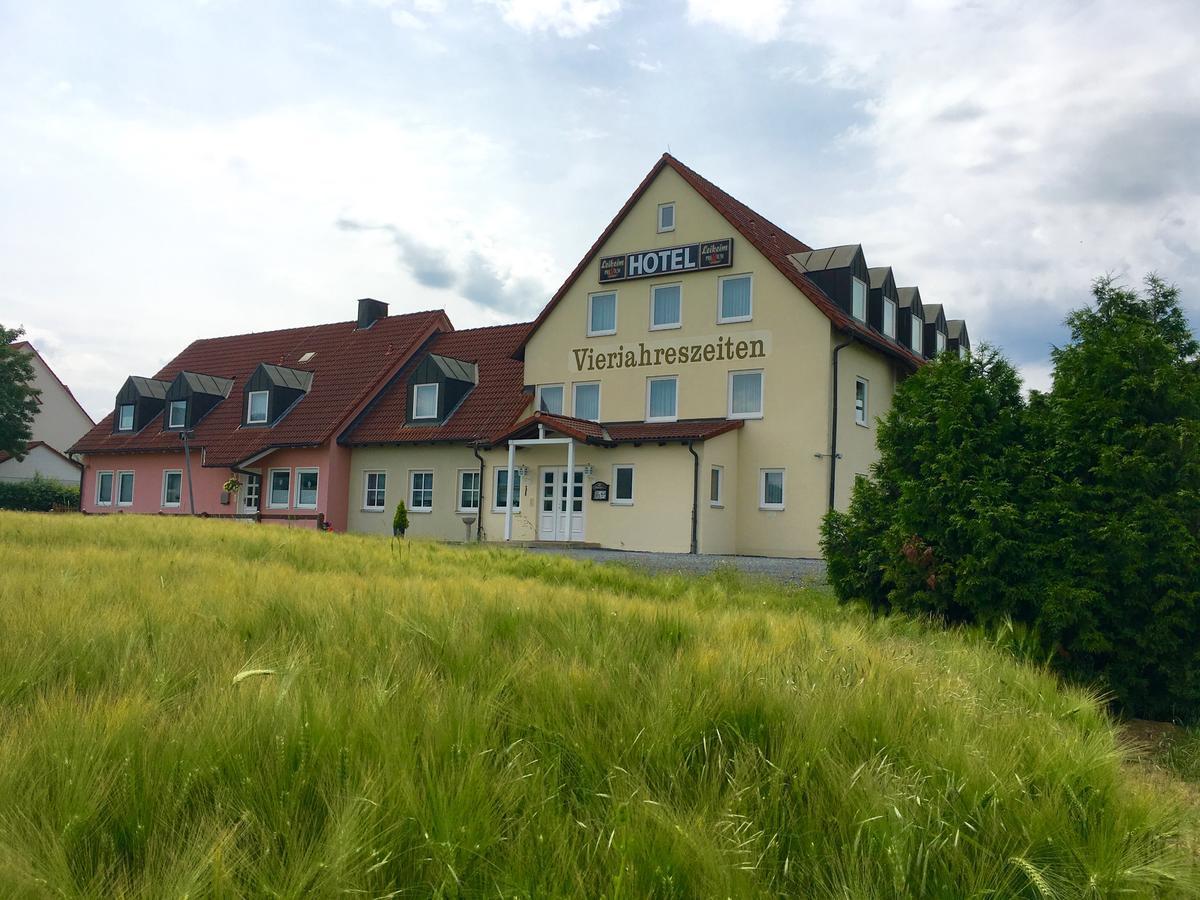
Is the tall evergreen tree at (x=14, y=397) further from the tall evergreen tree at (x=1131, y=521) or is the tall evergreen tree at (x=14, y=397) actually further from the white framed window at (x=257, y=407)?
the tall evergreen tree at (x=1131, y=521)

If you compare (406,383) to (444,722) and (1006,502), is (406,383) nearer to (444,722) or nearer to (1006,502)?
(1006,502)

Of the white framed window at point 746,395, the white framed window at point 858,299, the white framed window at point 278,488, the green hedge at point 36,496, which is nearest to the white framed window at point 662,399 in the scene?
the white framed window at point 746,395

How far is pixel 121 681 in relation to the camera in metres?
3.74

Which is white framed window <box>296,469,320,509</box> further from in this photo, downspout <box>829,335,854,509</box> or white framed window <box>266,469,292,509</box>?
downspout <box>829,335,854,509</box>

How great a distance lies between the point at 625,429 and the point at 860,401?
674 cm

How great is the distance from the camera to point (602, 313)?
103 ft

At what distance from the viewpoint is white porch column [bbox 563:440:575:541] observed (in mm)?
27812

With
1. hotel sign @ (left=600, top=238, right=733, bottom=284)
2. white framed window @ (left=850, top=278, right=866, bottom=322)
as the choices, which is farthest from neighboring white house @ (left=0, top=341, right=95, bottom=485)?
white framed window @ (left=850, top=278, right=866, bottom=322)

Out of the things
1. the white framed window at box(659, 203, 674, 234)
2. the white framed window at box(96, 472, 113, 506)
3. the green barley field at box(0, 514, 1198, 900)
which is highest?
the white framed window at box(659, 203, 674, 234)

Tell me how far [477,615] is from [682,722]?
2.17 meters

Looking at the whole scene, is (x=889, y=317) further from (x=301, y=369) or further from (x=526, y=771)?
(x=526, y=771)

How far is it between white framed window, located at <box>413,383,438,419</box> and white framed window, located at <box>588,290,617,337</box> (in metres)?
5.81

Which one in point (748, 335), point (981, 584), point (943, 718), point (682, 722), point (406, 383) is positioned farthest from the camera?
point (406, 383)

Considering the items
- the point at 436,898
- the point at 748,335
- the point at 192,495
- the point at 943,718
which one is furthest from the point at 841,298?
the point at 436,898
